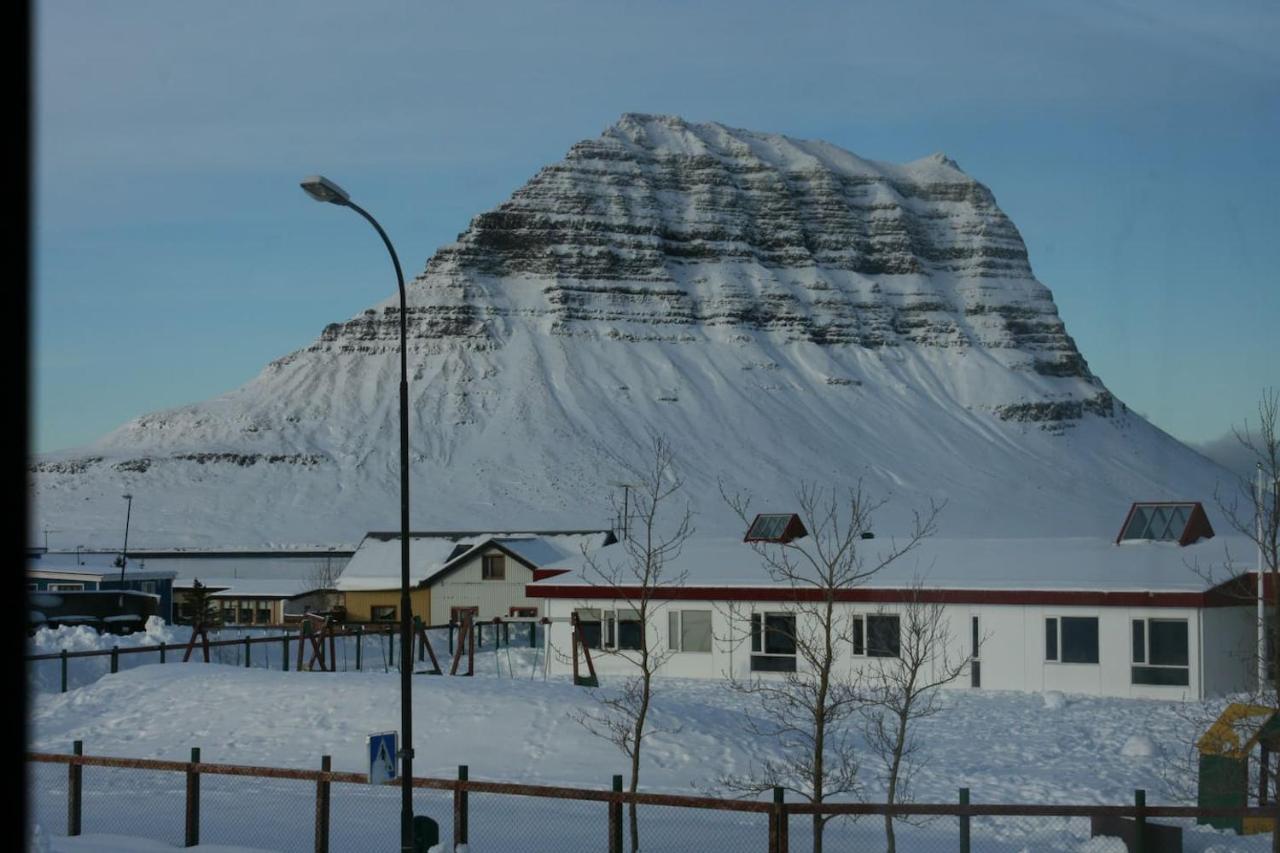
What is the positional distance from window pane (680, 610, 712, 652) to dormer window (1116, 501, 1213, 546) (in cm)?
1215

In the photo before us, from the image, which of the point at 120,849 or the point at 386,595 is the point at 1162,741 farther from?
the point at 386,595

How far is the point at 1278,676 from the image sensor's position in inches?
A: 725

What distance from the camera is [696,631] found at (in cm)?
4181

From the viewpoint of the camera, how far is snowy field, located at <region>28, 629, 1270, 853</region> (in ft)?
63.0

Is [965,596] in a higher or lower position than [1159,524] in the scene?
lower

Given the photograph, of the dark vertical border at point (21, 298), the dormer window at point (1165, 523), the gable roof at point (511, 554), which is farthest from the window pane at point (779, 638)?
the dark vertical border at point (21, 298)

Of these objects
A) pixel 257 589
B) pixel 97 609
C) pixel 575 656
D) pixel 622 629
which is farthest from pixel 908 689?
pixel 257 589

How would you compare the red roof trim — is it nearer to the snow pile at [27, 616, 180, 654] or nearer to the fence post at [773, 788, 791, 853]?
the snow pile at [27, 616, 180, 654]

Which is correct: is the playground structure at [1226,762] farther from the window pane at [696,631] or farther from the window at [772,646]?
the window pane at [696,631]

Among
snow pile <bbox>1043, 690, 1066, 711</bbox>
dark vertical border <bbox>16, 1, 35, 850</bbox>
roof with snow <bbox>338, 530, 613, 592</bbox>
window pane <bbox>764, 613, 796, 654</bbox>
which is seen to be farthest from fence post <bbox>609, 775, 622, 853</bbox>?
roof with snow <bbox>338, 530, 613, 592</bbox>

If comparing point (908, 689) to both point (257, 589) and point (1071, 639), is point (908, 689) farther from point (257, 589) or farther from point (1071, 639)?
point (257, 589)

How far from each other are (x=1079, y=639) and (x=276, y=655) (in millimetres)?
25881

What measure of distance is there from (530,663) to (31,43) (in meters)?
35.9

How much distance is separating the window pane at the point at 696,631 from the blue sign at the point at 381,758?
25.4 meters
